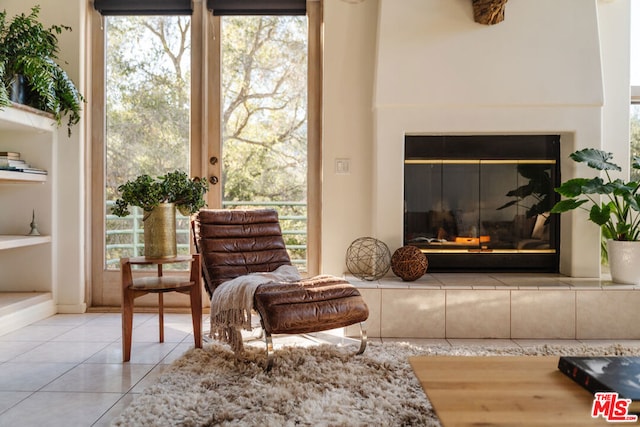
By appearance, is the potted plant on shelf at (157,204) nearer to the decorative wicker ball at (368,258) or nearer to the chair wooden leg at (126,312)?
the chair wooden leg at (126,312)

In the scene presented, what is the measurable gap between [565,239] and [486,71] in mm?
1419

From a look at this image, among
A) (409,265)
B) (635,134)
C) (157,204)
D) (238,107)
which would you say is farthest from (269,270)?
(635,134)

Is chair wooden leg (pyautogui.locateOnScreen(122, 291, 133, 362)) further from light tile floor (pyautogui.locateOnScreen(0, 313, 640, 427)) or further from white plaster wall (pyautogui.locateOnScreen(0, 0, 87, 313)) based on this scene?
white plaster wall (pyautogui.locateOnScreen(0, 0, 87, 313))

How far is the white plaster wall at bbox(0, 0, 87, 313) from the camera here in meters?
3.82

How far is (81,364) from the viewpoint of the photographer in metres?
2.64

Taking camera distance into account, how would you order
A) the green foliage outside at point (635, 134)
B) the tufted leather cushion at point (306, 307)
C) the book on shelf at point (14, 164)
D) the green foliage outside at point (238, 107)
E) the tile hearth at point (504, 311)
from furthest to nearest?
1. the green foliage outside at point (238, 107)
2. the green foliage outside at point (635, 134)
3. the book on shelf at point (14, 164)
4. the tile hearth at point (504, 311)
5. the tufted leather cushion at point (306, 307)

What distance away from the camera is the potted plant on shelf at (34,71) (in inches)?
128

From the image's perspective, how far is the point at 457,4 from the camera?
11.5ft

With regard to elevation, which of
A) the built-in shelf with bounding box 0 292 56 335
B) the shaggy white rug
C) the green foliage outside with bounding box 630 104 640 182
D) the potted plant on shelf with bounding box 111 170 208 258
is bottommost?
the shaggy white rug

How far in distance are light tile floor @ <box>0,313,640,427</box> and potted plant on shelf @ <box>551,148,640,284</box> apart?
511mm

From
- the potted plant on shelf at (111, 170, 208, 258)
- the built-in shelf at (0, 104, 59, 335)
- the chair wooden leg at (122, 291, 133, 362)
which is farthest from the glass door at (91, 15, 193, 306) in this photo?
the chair wooden leg at (122, 291, 133, 362)

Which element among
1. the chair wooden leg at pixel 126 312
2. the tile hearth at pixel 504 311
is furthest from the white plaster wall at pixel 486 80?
the chair wooden leg at pixel 126 312

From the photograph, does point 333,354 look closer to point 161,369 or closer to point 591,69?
point 161,369

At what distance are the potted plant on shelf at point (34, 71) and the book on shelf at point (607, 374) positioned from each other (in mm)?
3361
